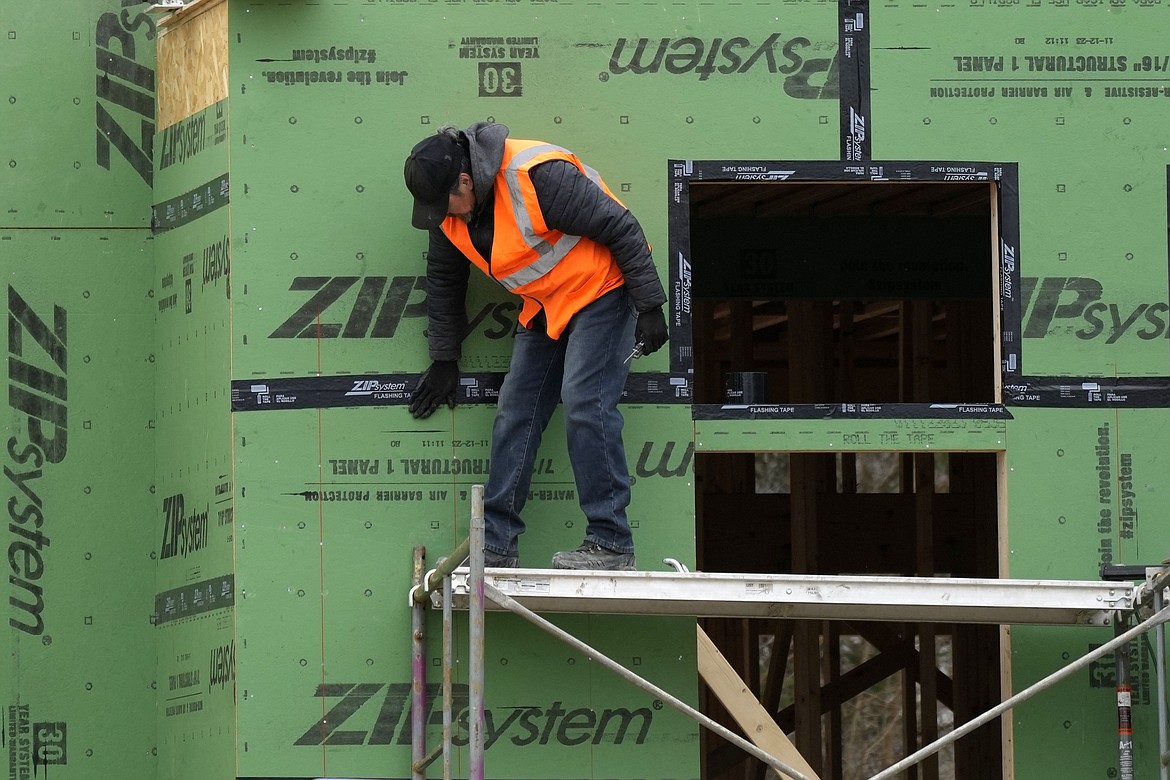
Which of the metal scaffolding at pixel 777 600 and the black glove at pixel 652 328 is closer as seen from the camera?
the metal scaffolding at pixel 777 600

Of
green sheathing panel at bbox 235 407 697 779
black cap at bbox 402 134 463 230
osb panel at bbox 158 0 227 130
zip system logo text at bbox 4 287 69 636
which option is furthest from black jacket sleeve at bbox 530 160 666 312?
zip system logo text at bbox 4 287 69 636

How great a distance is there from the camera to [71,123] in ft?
29.6

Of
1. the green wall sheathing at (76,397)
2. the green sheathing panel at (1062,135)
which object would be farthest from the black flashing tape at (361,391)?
the green sheathing panel at (1062,135)

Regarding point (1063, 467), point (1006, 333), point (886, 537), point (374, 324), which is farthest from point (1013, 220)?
point (886, 537)

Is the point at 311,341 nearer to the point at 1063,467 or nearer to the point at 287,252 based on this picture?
the point at 287,252

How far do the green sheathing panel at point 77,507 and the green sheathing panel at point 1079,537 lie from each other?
422 centimetres

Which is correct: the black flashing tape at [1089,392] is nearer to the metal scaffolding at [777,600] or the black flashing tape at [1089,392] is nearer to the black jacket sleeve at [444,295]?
the metal scaffolding at [777,600]

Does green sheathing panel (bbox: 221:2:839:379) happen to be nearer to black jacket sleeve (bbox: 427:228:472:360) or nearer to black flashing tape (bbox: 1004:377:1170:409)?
black jacket sleeve (bbox: 427:228:472:360)

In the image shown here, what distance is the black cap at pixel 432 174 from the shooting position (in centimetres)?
752

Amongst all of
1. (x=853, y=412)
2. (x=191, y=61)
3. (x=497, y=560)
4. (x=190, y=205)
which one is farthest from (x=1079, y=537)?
(x=191, y=61)

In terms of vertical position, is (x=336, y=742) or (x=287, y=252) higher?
(x=287, y=252)

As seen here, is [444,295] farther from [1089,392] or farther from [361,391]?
[1089,392]

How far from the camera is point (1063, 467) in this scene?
834 centimetres

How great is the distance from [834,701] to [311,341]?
23.0 feet
